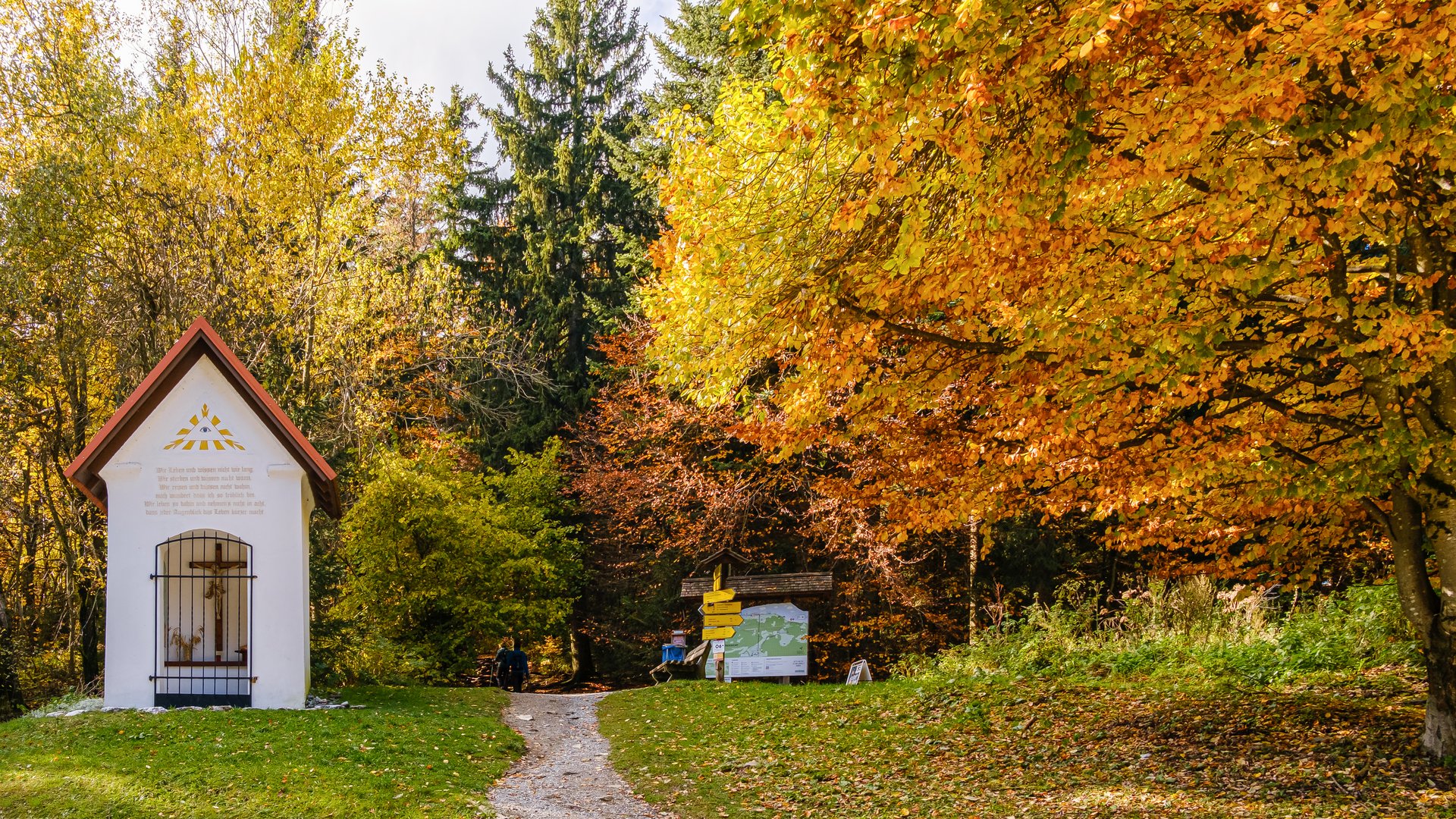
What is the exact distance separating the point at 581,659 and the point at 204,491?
16.5 m

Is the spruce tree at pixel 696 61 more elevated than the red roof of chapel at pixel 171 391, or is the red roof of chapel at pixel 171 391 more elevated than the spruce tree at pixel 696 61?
the spruce tree at pixel 696 61

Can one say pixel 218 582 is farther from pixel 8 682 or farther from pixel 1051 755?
pixel 1051 755

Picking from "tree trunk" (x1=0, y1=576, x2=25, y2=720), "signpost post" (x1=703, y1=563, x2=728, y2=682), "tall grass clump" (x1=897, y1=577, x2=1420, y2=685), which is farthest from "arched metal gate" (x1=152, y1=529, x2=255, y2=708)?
"tall grass clump" (x1=897, y1=577, x2=1420, y2=685)

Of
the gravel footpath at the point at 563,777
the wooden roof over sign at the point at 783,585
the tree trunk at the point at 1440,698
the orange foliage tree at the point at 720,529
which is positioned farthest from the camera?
the orange foliage tree at the point at 720,529

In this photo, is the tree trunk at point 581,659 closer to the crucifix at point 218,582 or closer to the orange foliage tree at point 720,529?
the orange foliage tree at point 720,529

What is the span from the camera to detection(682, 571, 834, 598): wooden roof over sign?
1648 centimetres

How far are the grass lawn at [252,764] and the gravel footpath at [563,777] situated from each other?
28 centimetres

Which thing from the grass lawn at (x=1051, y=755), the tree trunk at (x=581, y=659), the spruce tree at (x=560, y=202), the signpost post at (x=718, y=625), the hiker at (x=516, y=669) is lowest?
the tree trunk at (x=581, y=659)

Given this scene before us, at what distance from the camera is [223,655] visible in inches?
552

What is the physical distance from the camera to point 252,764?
961cm

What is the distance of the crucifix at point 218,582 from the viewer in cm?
1404

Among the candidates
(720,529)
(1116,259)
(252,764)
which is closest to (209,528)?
(252,764)

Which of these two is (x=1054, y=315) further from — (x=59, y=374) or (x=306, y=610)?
(x=59, y=374)

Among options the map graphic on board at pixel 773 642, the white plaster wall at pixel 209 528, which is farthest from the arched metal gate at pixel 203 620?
the map graphic on board at pixel 773 642
